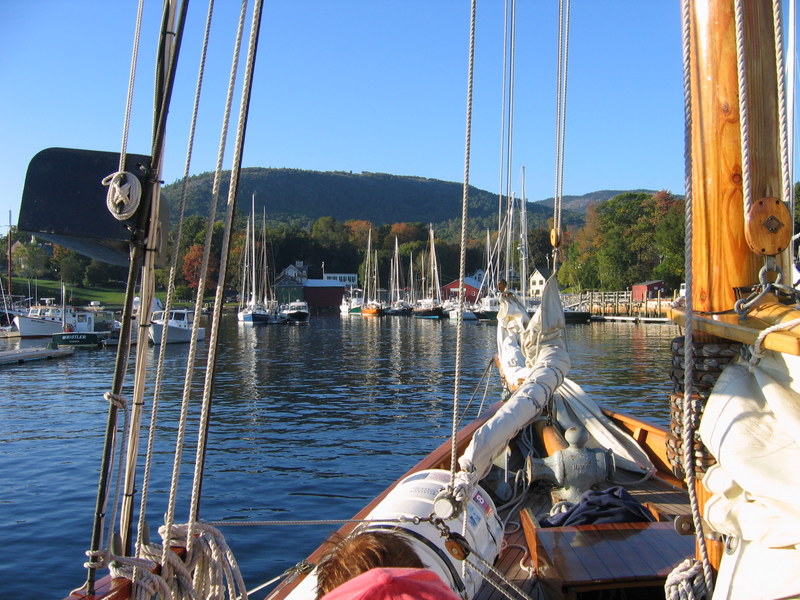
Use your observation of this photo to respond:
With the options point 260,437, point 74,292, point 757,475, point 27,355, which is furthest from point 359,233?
point 757,475

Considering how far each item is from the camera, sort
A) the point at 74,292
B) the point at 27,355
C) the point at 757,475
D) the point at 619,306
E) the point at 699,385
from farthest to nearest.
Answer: the point at 74,292
the point at 619,306
the point at 27,355
the point at 699,385
the point at 757,475

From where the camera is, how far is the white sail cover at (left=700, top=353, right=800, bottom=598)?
6.04 ft

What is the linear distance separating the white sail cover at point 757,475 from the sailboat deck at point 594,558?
1.31 metres

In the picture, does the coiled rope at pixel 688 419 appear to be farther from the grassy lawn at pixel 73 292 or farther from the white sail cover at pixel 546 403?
the grassy lawn at pixel 73 292

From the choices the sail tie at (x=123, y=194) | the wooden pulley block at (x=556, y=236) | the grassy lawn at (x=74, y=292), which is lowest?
the sail tie at (x=123, y=194)

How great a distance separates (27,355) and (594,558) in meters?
29.7

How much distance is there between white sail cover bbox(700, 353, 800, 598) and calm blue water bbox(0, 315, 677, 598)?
6.10 meters

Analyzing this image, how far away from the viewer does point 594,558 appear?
356 cm

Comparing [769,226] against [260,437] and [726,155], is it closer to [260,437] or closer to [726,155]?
[726,155]

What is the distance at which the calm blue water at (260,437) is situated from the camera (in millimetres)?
8227

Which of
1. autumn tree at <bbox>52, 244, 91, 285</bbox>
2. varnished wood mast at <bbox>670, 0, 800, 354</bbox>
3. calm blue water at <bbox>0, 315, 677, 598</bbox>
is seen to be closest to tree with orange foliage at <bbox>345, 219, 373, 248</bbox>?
autumn tree at <bbox>52, 244, 91, 285</bbox>

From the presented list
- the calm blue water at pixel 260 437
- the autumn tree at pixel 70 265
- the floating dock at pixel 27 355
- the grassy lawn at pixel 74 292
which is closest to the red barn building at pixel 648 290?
the calm blue water at pixel 260 437

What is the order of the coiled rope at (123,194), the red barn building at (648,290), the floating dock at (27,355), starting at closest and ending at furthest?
1. the coiled rope at (123,194)
2. the floating dock at (27,355)
3. the red barn building at (648,290)

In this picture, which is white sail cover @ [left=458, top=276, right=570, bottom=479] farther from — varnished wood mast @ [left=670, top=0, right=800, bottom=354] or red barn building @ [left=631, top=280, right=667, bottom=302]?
red barn building @ [left=631, top=280, right=667, bottom=302]
